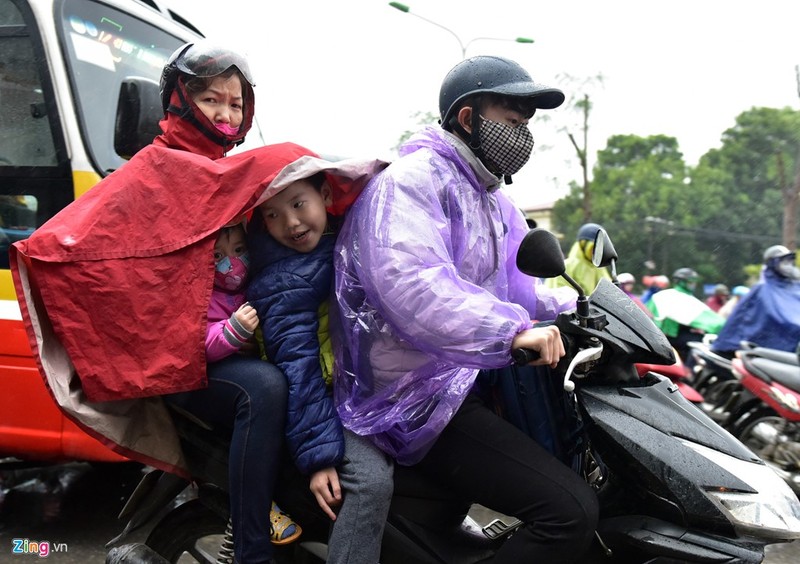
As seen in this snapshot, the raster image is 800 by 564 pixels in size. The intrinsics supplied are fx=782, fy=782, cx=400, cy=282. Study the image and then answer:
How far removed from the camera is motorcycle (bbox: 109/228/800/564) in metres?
1.88

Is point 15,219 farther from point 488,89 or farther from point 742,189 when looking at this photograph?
point 742,189

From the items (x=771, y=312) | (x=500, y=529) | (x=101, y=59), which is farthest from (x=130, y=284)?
(x=771, y=312)

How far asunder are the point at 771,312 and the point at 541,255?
4.85 meters

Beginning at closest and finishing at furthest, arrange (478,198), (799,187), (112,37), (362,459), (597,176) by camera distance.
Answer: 1. (362,459)
2. (478,198)
3. (112,37)
4. (799,187)
5. (597,176)

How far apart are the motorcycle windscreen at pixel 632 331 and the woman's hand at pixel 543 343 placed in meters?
0.19

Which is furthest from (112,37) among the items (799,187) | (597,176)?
(597,176)

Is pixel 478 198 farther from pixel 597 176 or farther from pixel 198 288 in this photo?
pixel 597 176

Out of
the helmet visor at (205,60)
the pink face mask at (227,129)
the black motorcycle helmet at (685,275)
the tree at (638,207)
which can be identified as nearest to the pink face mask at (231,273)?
the pink face mask at (227,129)

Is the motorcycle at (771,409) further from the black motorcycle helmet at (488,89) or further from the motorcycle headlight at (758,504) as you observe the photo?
the black motorcycle helmet at (488,89)

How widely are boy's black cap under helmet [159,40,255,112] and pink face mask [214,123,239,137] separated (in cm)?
16

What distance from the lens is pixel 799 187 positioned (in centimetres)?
1944

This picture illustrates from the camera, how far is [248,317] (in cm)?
204

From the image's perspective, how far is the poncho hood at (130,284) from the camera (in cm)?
200

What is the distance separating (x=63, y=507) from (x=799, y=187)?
1960cm
